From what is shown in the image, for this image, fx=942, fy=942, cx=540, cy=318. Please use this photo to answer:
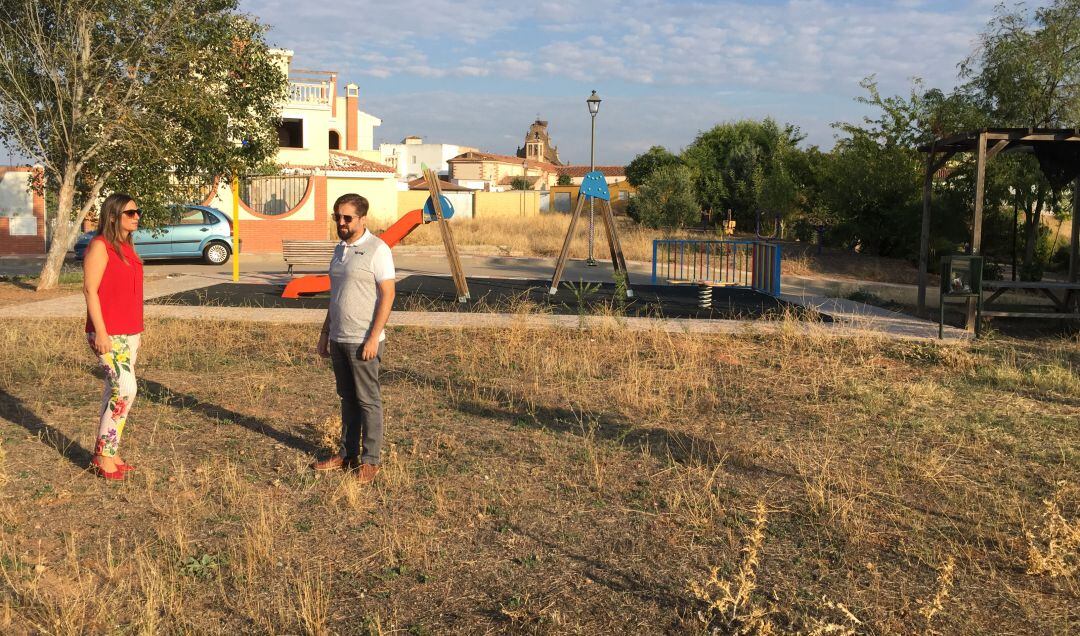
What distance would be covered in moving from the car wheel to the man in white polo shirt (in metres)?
18.0

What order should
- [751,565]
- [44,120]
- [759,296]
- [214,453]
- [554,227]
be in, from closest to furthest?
[751,565]
[214,453]
[44,120]
[759,296]
[554,227]

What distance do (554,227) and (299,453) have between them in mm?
28558

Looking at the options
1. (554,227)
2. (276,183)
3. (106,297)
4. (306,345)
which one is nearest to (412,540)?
(106,297)

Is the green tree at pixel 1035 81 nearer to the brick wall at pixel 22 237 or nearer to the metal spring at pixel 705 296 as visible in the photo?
the metal spring at pixel 705 296

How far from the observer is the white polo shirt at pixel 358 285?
520 cm

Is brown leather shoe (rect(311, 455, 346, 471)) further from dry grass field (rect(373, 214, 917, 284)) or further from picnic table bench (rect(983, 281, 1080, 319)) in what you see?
dry grass field (rect(373, 214, 917, 284))

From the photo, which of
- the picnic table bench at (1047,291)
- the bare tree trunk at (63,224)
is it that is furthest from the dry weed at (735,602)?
the bare tree trunk at (63,224)

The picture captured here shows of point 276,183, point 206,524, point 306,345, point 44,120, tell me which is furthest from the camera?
point 276,183

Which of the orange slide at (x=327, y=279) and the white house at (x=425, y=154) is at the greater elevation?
the white house at (x=425, y=154)

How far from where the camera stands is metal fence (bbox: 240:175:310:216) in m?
28.0

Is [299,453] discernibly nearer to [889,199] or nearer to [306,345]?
[306,345]

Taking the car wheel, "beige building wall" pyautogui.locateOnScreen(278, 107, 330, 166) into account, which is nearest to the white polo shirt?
the car wheel

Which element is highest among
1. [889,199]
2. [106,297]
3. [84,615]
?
[889,199]

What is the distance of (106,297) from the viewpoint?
5.16m
